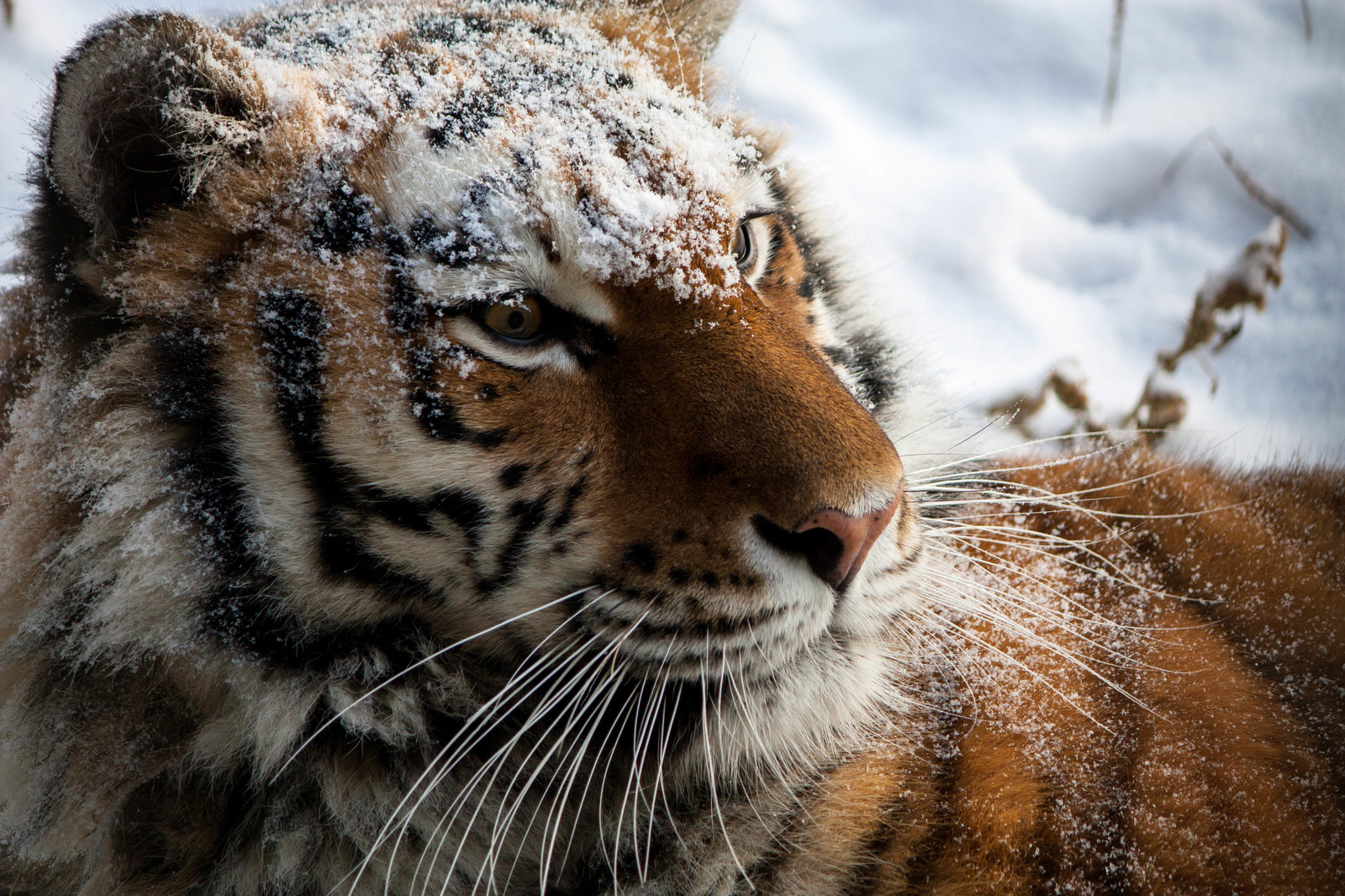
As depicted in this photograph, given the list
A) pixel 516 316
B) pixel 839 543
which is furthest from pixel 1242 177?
pixel 516 316

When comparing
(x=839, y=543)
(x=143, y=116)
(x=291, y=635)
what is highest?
(x=143, y=116)

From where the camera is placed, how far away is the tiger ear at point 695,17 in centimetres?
181

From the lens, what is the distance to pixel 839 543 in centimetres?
111

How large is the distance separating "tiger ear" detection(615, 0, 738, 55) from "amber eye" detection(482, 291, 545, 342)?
2.84ft

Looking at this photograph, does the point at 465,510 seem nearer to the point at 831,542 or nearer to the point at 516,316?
the point at 516,316

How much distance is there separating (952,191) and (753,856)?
2742 mm

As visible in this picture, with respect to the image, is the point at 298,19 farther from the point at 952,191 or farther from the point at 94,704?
the point at 952,191

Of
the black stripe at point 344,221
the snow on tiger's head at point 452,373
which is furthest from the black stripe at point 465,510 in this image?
the black stripe at point 344,221

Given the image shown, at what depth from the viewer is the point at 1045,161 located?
11.4 ft

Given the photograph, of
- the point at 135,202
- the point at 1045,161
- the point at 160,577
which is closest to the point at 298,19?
the point at 135,202

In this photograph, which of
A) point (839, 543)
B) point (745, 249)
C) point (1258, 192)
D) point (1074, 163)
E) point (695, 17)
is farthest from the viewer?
point (1074, 163)

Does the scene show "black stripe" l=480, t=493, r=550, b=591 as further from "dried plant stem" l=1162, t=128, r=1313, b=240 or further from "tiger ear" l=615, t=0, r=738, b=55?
"dried plant stem" l=1162, t=128, r=1313, b=240

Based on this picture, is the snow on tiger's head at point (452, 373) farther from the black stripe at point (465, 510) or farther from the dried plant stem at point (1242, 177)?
the dried plant stem at point (1242, 177)

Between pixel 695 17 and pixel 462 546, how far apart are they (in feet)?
4.02
